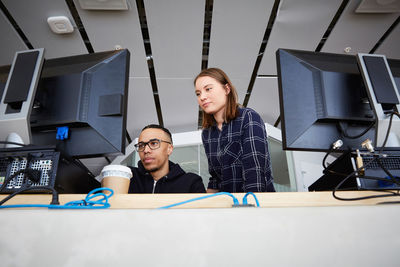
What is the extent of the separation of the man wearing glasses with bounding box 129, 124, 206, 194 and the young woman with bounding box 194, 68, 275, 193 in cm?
13

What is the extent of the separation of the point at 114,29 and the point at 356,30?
2573 mm

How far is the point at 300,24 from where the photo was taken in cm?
301

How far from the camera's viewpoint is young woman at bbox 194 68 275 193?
112 centimetres

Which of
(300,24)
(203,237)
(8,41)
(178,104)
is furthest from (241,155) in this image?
(8,41)

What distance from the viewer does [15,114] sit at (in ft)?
3.00

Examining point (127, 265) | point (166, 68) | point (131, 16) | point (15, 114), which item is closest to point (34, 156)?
point (15, 114)

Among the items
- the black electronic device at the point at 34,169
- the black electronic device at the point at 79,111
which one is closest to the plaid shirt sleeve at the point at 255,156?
the black electronic device at the point at 79,111

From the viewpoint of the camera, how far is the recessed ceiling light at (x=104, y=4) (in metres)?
2.68

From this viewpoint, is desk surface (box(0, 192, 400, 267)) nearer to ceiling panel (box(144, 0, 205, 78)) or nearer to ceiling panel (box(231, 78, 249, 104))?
ceiling panel (box(144, 0, 205, 78))

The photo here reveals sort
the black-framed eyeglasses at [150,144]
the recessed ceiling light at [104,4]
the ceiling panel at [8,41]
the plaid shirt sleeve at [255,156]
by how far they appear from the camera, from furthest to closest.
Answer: the ceiling panel at [8,41] < the recessed ceiling light at [104,4] < the black-framed eyeglasses at [150,144] < the plaid shirt sleeve at [255,156]

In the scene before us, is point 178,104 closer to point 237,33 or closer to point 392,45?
point 237,33

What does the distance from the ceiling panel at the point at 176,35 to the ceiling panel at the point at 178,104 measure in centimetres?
16

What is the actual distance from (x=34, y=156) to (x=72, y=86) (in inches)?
11.4

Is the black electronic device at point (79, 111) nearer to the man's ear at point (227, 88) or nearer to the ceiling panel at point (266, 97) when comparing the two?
the man's ear at point (227, 88)
